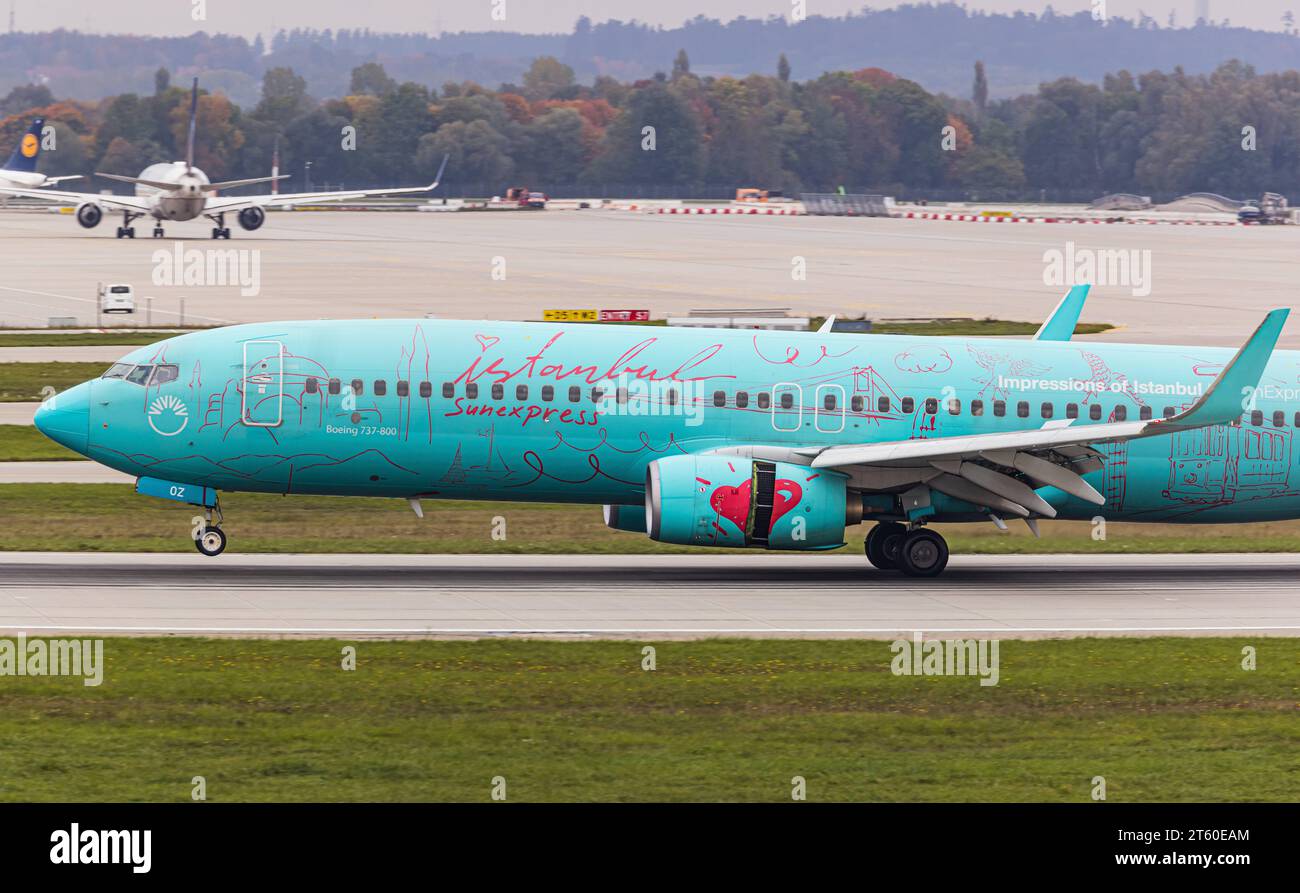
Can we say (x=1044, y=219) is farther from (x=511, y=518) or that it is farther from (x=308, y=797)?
(x=308, y=797)

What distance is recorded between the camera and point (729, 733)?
21562 millimetres

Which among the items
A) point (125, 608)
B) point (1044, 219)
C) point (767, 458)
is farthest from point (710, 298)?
point (1044, 219)

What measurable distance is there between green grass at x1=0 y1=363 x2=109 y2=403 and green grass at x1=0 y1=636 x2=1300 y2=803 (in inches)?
1243

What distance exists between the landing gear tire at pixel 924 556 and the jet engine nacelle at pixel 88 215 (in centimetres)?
11791

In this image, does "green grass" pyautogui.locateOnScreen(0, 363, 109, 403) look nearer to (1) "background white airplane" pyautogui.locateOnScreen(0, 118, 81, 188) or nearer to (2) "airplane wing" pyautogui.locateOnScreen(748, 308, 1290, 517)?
(2) "airplane wing" pyautogui.locateOnScreen(748, 308, 1290, 517)

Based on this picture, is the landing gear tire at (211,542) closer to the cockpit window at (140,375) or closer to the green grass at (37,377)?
the cockpit window at (140,375)

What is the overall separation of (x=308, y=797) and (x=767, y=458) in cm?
1601

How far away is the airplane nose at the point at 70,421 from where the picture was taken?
3191 centimetres

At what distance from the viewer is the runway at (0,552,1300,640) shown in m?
28.0

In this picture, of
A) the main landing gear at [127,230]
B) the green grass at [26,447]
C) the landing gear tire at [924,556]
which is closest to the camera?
the landing gear tire at [924,556]

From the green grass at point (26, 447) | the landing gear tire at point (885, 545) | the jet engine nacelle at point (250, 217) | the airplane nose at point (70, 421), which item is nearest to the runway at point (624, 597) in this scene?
the landing gear tire at point (885, 545)

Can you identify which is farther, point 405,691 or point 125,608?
point 125,608

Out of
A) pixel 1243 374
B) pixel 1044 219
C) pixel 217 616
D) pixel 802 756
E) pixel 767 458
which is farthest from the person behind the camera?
pixel 1044 219

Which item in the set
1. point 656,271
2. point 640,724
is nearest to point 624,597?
point 640,724
